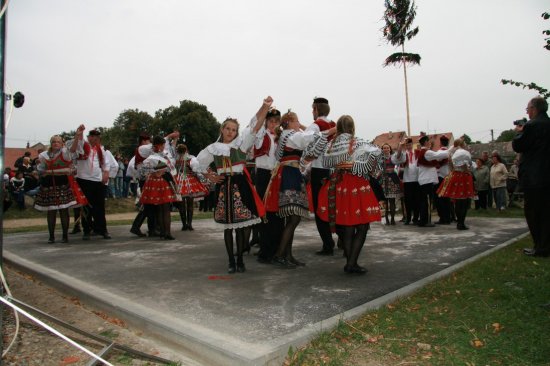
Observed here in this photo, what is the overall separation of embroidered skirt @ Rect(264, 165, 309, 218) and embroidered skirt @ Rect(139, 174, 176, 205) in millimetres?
3167

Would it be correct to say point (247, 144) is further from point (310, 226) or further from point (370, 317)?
point (310, 226)

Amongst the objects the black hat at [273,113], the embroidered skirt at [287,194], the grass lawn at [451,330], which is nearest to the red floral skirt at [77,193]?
the embroidered skirt at [287,194]

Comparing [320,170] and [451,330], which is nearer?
[451,330]

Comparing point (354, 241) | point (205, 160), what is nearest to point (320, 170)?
point (354, 241)

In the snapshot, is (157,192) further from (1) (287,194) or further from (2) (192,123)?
(2) (192,123)

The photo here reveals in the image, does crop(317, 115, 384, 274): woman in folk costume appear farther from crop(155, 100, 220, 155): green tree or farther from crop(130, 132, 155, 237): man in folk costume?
crop(155, 100, 220, 155): green tree

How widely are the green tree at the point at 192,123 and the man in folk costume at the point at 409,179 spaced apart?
3618 cm

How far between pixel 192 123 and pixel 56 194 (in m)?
39.0

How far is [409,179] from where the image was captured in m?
11.0

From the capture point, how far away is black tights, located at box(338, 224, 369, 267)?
535cm

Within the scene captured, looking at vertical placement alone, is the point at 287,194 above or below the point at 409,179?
below

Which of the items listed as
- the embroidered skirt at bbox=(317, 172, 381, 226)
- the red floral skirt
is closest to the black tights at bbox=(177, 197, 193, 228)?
the red floral skirt

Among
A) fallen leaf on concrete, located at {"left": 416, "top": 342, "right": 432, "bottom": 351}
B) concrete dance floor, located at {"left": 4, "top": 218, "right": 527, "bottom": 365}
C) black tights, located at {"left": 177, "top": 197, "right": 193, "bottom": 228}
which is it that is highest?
black tights, located at {"left": 177, "top": 197, "right": 193, "bottom": 228}

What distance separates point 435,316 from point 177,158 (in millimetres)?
7755
